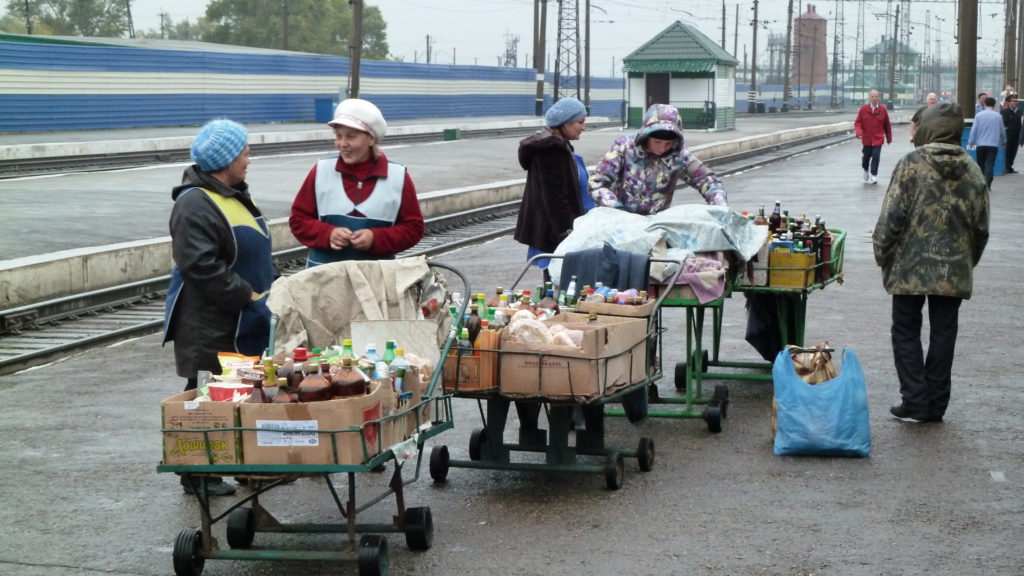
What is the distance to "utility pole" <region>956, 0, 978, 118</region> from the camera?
2366cm

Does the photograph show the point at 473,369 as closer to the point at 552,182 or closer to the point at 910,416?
the point at 552,182

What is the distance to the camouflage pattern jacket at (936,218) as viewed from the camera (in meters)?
7.94

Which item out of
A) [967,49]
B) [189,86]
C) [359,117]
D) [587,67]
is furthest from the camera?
[587,67]

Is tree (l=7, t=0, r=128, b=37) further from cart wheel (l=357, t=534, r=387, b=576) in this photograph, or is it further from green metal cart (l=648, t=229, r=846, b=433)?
cart wheel (l=357, t=534, r=387, b=576)

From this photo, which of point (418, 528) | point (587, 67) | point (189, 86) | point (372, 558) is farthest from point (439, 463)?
point (587, 67)

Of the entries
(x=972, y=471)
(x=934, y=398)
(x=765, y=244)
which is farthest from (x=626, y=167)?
(x=972, y=471)

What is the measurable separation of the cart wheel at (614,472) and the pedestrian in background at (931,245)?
2199 millimetres

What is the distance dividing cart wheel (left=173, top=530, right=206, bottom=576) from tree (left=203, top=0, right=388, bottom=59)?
9297 centimetres

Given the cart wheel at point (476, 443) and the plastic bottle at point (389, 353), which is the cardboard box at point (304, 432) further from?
the cart wheel at point (476, 443)

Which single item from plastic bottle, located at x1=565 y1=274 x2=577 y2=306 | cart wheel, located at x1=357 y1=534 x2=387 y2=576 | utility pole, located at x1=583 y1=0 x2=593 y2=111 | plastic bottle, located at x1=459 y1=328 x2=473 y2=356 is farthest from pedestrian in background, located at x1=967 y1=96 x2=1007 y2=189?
utility pole, located at x1=583 y1=0 x2=593 y2=111

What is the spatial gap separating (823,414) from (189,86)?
45051mm

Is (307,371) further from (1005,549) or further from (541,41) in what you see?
(541,41)

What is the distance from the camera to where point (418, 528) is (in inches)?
225

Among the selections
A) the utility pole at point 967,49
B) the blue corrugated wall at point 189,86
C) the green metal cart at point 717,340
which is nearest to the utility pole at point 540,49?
the blue corrugated wall at point 189,86
